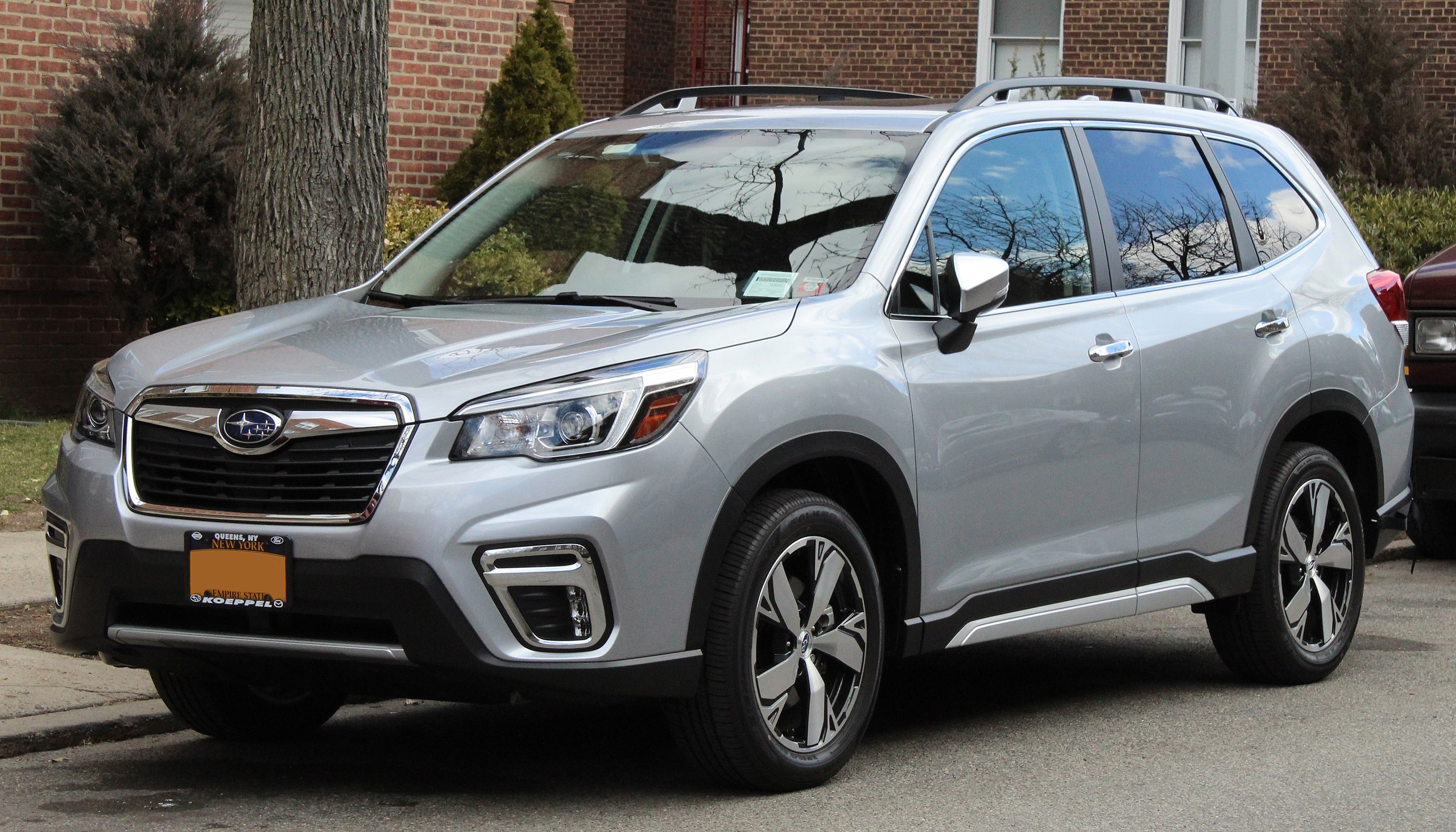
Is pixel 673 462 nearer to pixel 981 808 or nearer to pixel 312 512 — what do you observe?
pixel 312 512

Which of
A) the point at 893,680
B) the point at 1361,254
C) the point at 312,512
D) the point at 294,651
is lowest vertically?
the point at 893,680

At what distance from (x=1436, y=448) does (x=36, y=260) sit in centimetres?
933

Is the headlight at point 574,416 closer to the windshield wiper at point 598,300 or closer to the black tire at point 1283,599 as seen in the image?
the windshield wiper at point 598,300

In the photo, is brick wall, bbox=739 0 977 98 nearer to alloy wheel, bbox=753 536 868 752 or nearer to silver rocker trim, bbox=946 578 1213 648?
silver rocker trim, bbox=946 578 1213 648

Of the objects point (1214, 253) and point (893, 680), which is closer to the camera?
point (1214, 253)

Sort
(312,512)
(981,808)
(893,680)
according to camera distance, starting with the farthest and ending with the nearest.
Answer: (893,680)
(981,808)
(312,512)

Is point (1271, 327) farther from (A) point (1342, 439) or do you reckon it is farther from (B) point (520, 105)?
(B) point (520, 105)

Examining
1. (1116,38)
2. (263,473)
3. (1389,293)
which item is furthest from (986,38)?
(263,473)

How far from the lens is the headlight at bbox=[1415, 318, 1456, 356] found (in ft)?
31.2

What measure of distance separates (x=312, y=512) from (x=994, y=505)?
2042 mm

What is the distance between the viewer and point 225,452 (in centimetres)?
482

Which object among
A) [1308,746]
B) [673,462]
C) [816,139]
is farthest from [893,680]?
[673,462]

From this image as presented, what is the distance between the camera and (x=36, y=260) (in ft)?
44.5

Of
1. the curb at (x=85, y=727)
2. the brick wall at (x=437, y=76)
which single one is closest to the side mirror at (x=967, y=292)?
the curb at (x=85, y=727)
